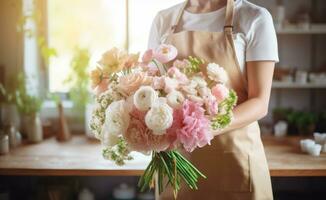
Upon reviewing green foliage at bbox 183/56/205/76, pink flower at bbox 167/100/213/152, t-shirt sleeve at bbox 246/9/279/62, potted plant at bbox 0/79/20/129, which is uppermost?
t-shirt sleeve at bbox 246/9/279/62

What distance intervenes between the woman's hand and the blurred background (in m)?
1.09

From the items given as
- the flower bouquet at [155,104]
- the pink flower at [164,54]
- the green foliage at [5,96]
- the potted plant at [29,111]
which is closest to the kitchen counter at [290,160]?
the flower bouquet at [155,104]

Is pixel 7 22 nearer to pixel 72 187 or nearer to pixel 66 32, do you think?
pixel 66 32

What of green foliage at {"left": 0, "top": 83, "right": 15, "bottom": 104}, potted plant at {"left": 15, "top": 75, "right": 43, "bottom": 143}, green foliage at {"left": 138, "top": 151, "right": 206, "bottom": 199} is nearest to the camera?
green foliage at {"left": 138, "top": 151, "right": 206, "bottom": 199}

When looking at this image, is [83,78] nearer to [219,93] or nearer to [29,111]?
[29,111]

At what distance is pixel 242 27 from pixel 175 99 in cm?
53

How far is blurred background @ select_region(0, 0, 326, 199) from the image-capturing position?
8.52 feet

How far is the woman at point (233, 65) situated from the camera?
140cm

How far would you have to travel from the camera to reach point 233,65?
1453 millimetres

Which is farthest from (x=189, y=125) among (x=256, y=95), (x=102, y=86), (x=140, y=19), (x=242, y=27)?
(x=140, y=19)

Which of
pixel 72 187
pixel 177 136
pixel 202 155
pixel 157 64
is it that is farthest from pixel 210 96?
pixel 72 187

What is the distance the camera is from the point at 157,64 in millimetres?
1241

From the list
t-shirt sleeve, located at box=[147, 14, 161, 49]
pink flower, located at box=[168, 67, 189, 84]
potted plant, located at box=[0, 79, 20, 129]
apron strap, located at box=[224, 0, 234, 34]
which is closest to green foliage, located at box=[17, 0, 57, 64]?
potted plant, located at box=[0, 79, 20, 129]

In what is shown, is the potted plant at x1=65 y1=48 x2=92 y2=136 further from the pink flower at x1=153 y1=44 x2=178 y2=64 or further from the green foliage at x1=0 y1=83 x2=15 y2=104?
the pink flower at x1=153 y1=44 x2=178 y2=64
